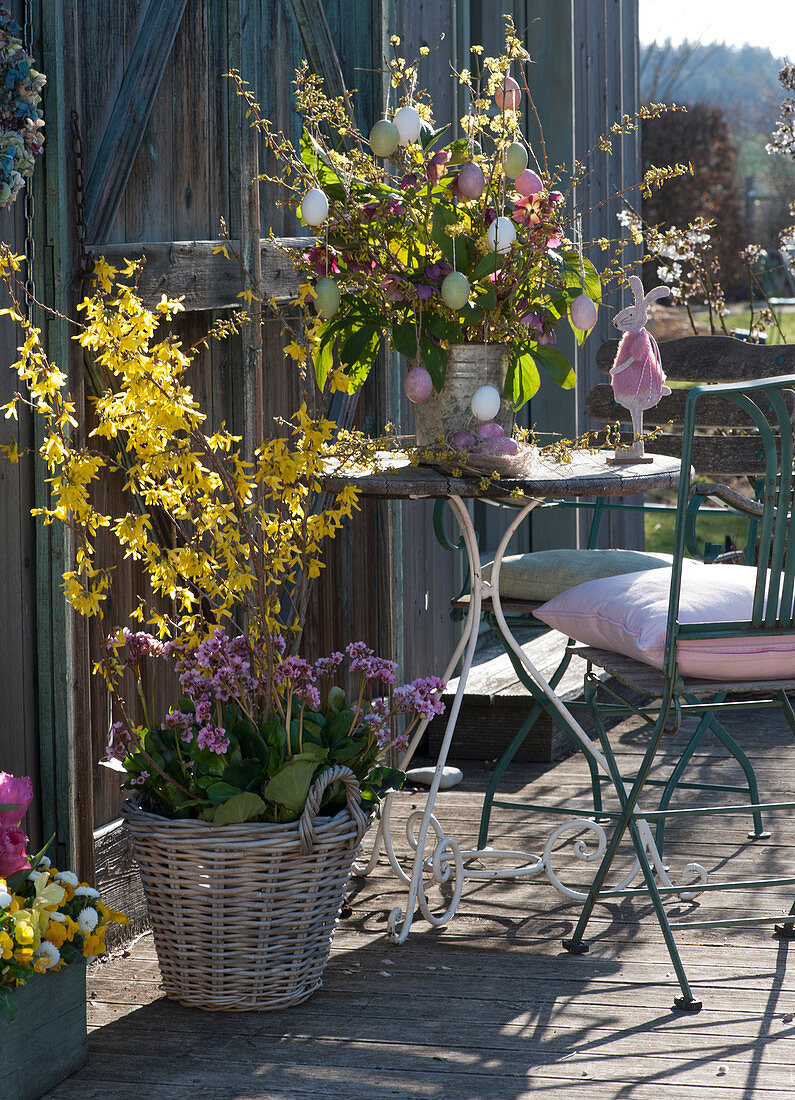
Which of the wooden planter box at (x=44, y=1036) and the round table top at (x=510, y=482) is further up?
the round table top at (x=510, y=482)

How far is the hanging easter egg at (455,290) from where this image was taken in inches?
108

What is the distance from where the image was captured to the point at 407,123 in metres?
2.81

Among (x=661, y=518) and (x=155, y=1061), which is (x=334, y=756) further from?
(x=661, y=518)

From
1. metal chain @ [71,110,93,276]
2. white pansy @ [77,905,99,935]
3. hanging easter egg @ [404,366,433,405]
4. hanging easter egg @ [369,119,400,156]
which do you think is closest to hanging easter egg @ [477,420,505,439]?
hanging easter egg @ [404,366,433,405]

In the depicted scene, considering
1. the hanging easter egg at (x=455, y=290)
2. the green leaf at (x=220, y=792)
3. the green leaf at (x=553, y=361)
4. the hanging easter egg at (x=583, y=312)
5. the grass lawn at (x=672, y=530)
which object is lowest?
the grass lawn at (x=672, y=530)

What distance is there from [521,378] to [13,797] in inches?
55.8

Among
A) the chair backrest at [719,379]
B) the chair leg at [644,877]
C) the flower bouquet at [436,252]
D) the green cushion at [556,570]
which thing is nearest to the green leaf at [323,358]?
the flower bouquet at [436,252]

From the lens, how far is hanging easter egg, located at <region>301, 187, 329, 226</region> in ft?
8.91

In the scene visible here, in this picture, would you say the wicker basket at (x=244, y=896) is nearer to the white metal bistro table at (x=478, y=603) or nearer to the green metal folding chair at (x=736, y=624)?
the white metal bistro table at (x=478, y=603)

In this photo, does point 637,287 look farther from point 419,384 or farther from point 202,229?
point 202,229

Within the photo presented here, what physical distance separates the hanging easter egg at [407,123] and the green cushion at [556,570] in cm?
118

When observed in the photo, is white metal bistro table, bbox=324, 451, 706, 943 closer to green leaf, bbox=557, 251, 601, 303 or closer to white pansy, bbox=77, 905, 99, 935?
green leaf, bbox=557, 251, 601, 303

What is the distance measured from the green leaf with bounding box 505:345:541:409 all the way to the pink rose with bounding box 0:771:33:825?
1344 mm

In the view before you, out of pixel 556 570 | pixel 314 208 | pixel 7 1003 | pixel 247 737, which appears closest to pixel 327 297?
pixel 314 208
